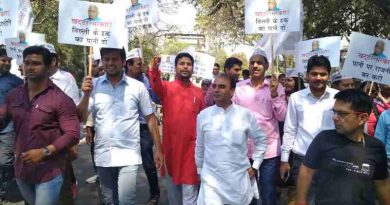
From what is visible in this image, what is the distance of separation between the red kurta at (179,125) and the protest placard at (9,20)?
80.3 inches

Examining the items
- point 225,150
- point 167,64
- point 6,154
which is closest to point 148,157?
point 6,154

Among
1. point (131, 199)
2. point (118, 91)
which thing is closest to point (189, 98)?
point (118, 91)

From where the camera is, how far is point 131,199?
479cm

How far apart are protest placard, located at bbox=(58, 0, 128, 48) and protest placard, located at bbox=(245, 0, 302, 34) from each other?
162 cm

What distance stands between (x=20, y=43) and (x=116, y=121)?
2856mm

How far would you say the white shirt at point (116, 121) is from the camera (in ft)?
15.7

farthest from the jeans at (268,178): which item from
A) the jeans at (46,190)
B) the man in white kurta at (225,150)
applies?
the jeans at (46,190)

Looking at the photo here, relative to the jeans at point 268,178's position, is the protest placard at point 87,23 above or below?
above

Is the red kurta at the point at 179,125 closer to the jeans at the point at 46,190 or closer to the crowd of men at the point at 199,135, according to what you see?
the crowd of men at the point at 199,135

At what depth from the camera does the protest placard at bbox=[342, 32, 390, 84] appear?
5469 millimetres

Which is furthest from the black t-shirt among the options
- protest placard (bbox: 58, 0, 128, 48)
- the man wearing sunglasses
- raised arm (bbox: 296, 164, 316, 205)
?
protest placard (bbox: 58, 0, 128, 48)

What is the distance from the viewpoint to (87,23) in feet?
17.0

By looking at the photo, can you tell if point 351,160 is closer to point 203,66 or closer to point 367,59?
point 367,59


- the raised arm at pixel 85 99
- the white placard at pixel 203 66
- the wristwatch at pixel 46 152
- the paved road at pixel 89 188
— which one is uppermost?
the white placard at pixel 203 66
